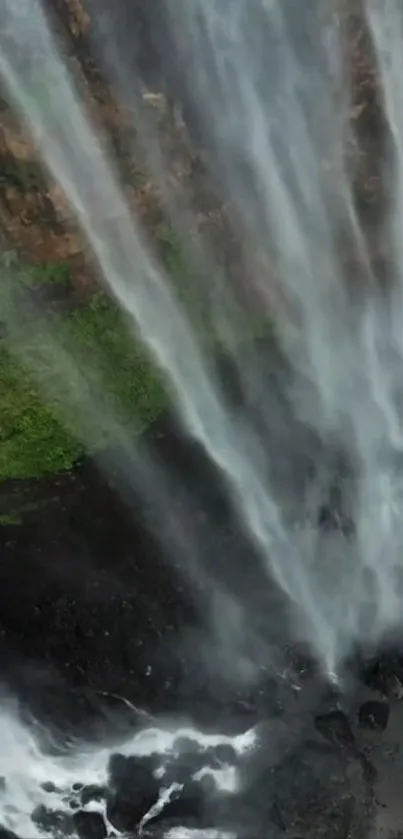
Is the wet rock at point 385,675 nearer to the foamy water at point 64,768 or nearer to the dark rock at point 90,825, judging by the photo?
the foamy water at point 64,768

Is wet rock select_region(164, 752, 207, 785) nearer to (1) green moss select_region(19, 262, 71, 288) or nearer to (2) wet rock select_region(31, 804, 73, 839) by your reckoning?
(2) wet rock select_region(31, 804, 73, 839)

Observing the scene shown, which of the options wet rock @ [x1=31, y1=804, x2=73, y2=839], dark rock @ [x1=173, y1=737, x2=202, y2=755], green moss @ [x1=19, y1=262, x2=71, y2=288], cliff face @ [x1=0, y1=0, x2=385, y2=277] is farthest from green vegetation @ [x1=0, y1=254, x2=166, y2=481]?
wet rock @ [x1=31, y1=804, x2=73, y2=839]

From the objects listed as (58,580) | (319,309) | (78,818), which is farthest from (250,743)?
(319,309)

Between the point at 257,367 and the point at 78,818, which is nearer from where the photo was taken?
the point at 78,818

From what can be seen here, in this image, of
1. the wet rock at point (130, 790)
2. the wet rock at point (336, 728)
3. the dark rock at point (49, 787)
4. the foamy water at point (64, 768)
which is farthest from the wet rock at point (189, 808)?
the wet rock at point (336, 728)

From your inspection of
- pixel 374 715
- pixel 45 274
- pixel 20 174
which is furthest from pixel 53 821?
pixel 20 174

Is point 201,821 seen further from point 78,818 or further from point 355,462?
point 355,462
